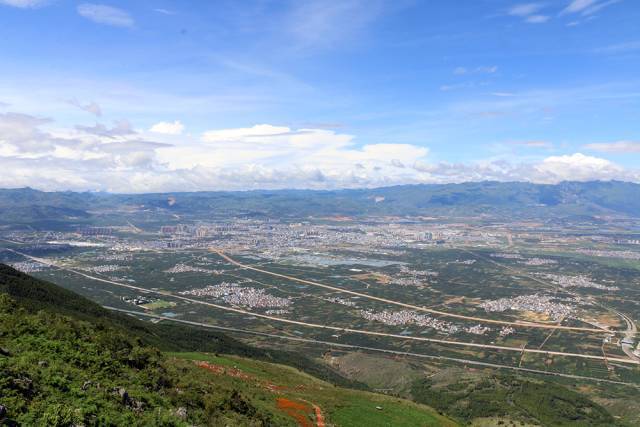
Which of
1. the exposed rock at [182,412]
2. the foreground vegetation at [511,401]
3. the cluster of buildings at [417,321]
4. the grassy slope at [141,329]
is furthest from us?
the cluster of buildings at [417,321]

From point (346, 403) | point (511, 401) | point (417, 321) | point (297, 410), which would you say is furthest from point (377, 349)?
point (297, 410)

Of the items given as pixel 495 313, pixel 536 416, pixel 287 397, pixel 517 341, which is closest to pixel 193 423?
pixel 287 397

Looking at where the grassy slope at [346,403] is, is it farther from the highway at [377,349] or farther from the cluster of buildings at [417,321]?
the cluster of buildings at [417,321]

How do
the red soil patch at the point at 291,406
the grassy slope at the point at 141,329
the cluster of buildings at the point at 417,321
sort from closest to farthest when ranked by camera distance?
1. the red soil patch at the point at 291,406
2. the grassy slope at the point at 141,329
3. the cluster of buildings at the point at 417,321

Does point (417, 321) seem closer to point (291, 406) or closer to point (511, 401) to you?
point (511, 401)

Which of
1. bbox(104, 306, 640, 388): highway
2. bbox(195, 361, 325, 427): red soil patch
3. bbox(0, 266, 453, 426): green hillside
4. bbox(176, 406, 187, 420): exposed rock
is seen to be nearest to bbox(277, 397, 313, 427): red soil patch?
bbox(195, 361, 325, 427): red soil patch

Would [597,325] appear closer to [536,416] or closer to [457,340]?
[457,340]

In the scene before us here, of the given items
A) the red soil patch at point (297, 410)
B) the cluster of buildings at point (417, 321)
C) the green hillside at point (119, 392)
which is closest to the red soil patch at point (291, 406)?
the red soil patch at point (297, 410)
